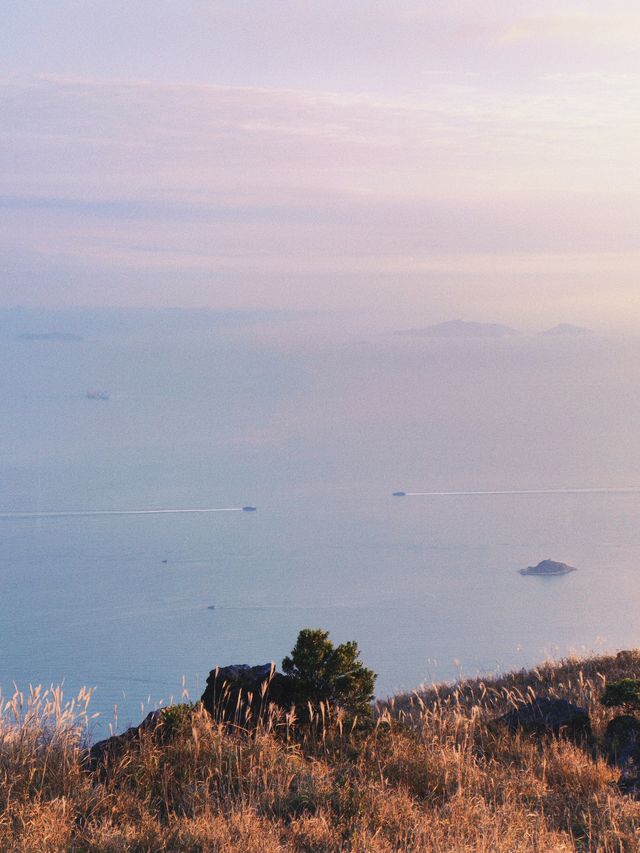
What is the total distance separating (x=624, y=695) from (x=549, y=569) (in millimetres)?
104183

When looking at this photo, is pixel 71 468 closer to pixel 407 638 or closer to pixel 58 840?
pixel 407 638

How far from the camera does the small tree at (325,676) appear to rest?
764 cm

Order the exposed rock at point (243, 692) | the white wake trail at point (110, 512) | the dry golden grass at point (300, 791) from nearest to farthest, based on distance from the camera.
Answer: the dry golden grass at point (300, 791), the exposed rock at point (243, 692), the white wake trail at point (110, 512)

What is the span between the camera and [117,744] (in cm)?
659

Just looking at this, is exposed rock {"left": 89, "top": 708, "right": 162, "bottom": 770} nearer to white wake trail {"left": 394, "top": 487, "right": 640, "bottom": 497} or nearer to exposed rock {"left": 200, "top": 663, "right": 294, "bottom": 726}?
exposed rock {"left": 200, "top": 663, "right": 294, "bottom": 726}

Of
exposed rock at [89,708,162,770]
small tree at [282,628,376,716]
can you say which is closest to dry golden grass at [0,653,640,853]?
exposed rock at [89,708,162,770]

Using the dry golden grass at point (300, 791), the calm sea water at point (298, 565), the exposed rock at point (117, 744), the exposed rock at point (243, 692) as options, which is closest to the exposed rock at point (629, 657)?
the dry golden grass at point (300, 791)

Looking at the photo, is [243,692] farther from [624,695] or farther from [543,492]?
[543,492]

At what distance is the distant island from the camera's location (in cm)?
10812

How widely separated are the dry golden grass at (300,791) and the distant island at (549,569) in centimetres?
10476

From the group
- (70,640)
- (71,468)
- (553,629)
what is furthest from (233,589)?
(71,468)

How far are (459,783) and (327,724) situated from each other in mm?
1656

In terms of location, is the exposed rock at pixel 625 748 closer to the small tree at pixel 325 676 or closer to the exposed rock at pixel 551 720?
the exposed rock at pixel 551 720

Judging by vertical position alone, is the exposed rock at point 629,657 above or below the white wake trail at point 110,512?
above
